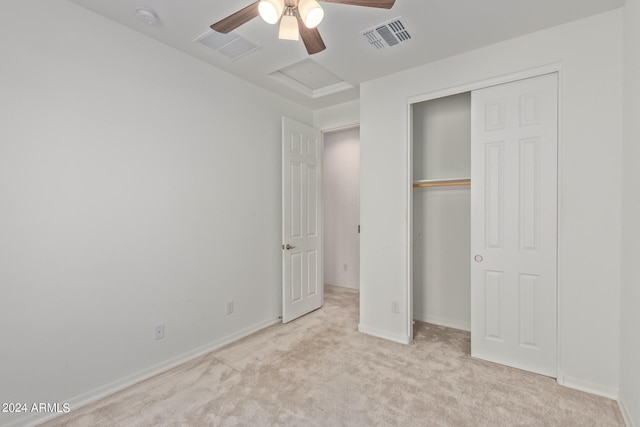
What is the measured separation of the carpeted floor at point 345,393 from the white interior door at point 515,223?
0.84 feet

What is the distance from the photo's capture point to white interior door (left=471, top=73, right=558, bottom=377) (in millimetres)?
2383

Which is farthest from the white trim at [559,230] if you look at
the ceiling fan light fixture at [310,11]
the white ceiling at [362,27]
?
the ceiling fan light fixture at [310,11]

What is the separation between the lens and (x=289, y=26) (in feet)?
5.40

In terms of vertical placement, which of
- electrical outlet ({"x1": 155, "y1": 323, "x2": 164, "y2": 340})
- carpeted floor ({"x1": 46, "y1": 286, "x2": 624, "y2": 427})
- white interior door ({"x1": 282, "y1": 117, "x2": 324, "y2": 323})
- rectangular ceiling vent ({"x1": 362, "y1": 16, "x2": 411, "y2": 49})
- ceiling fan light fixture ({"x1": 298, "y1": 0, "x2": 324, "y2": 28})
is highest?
rectangular ceiling vent ({"x1": 362, "y1": 16, "x2": 411, "y2": 49})

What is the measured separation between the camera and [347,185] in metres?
5.16

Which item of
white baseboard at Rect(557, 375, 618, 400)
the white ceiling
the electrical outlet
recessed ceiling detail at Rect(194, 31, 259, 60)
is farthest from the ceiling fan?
white baseboard at Rect(557, 375, 618, 400)

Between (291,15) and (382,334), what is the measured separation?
2.93 metres

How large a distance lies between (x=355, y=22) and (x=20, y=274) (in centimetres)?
279

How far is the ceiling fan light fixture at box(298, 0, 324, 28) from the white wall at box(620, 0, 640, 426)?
190cm

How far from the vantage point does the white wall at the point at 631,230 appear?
176cm

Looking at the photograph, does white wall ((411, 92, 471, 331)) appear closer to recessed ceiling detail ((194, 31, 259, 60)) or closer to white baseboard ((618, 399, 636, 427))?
white baseboard ((618, 399, 636, 427))

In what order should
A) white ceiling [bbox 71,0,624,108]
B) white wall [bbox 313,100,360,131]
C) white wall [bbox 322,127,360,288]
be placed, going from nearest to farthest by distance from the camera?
1. white ceiling [bbox 71,0,624,108]
2. white wall [bbox 313,100,360,131]
3. white wall [bbox 322,127,360,288]

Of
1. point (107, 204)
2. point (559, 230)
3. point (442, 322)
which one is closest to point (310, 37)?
point (107, 204)

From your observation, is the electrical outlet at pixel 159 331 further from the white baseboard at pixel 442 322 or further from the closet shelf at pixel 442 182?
the closet shelf at pixel 442 182
